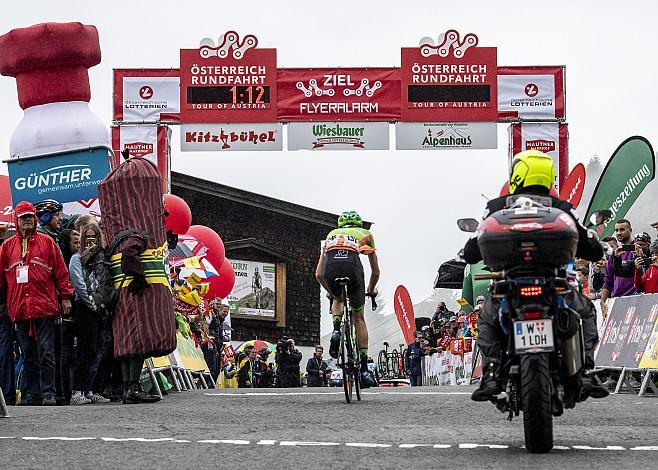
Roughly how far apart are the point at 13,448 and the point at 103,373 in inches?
223

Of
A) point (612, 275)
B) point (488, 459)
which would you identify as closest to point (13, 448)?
point (488, 459)

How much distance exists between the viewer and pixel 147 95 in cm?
2652

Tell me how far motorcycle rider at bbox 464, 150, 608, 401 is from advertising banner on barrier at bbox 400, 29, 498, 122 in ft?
62.2

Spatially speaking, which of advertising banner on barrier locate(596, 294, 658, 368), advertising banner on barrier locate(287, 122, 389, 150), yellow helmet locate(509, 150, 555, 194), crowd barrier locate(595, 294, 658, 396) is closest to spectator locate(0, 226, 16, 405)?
crowd barrier locate(595, 294, 658, 396)

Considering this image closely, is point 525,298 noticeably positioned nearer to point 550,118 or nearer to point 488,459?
point 488,459

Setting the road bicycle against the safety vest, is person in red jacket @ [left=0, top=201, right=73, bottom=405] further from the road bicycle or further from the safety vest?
the road bicycle

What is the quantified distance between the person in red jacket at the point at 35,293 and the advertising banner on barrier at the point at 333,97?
14.3 metres

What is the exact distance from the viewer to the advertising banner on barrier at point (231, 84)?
86.5 ft

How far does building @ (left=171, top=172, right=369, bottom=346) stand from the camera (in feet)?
141

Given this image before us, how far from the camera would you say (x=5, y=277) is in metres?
12.5

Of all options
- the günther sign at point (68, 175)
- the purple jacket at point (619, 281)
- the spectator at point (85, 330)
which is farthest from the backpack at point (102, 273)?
the purple jacket at point (619, 281)

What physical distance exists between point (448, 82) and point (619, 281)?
38.7ft

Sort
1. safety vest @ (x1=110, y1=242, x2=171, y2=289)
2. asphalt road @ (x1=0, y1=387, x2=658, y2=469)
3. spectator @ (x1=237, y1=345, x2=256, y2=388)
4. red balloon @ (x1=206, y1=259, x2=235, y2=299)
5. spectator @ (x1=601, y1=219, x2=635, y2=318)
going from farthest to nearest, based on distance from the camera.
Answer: spectator @ (x1=237, y1=345, x2=256, y2=388) → red balloon @ (x1=206, y1=259, x2=235, y2=299) → spectator @ (x1=601, y1=219, x2=635, y2=318) → safety vest @ (x1=110, y1=242, x2=171, y2=289) → asphalt road @ (x1=0, y1=387, x2=658, y2=469)

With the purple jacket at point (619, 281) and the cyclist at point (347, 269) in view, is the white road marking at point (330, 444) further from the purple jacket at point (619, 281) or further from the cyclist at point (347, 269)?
the purple jacket at point (619, 281)
